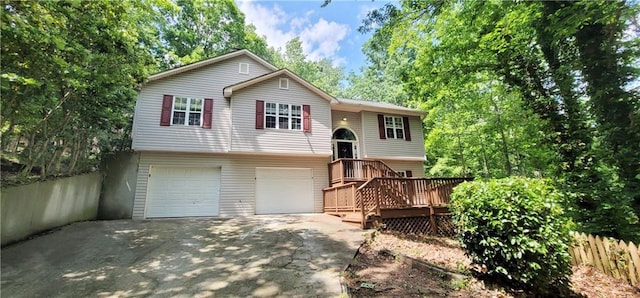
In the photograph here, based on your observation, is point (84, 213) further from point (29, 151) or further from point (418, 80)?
point (418, 80)

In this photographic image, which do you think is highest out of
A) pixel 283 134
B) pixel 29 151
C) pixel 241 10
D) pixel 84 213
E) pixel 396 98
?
pixel 241 10

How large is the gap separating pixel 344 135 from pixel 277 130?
3821 mm

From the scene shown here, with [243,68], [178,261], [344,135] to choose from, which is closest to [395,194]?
[344,135]

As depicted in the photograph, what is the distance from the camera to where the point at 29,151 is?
652 cm

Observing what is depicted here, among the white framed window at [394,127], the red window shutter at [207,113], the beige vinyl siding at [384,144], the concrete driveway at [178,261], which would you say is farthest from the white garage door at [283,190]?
Result: the white framed window at [394,127]

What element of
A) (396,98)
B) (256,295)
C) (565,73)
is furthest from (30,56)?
(396,98)

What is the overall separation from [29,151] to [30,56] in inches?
116

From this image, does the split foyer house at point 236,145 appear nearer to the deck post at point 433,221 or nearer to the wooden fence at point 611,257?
the deck post at point 433,221

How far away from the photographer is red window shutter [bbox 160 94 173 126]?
33.8 ft

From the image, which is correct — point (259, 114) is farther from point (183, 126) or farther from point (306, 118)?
point (183, 126)

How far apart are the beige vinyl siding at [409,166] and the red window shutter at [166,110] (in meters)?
10.2

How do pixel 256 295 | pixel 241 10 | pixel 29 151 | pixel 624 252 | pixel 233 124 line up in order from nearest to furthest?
1. pixel 256 295
2. pixel 624 252
3. pixel 29 151
4. pixel 233 124
5. pixel 241 10

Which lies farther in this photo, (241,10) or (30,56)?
(241,10)

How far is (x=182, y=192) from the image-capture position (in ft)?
34.0
